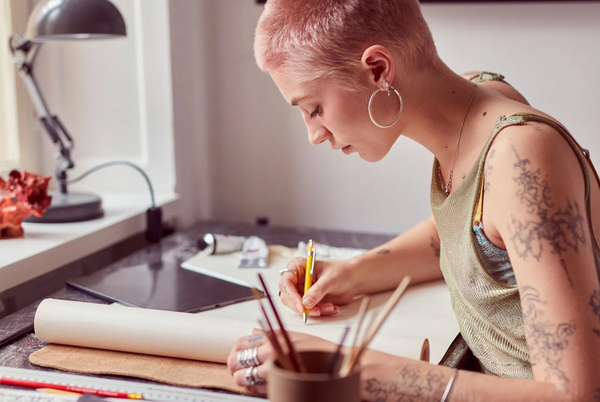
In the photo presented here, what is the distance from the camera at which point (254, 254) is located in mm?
1494

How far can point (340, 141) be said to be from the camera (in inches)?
42.8

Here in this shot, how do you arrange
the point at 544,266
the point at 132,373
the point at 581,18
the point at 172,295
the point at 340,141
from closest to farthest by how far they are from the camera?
the point at 544,266, the point at 132,373, the point at 340,141, the point at 172,295, the point at 581,18

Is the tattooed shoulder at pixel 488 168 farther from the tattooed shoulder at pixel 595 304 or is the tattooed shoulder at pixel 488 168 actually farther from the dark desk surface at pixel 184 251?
the dark desk surface at pixel 184 251

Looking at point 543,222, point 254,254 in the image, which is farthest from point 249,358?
Result: point 254,254

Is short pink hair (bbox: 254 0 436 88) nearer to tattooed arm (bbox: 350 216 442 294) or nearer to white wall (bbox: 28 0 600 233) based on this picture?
tattooed arm (bbox: 350 216 442 294)

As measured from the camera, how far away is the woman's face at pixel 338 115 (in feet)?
3.33

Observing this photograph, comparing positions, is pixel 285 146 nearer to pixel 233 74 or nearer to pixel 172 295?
pixel 233 74

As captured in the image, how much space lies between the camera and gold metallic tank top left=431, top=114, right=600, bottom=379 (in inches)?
36.7

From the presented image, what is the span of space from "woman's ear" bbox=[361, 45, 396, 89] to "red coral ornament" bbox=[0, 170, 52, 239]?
850 mm

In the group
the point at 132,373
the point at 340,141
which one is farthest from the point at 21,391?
the point at 340,141

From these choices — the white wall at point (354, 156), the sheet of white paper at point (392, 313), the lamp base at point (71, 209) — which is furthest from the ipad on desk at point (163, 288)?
the white wall at point (354, 156)

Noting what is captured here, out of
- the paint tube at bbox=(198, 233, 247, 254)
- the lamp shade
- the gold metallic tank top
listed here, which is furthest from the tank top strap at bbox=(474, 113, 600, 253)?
the lamp shade

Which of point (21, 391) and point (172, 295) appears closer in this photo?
point (21, 391)

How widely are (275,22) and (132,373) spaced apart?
576mm
